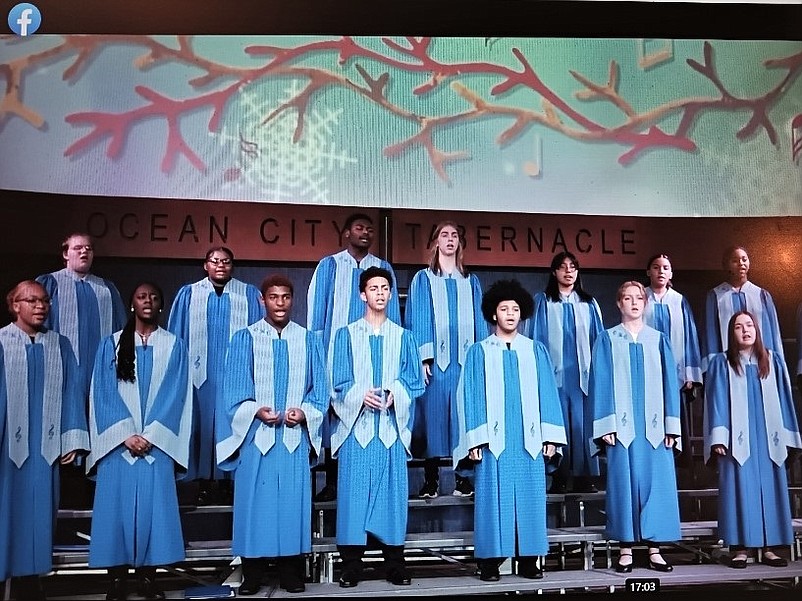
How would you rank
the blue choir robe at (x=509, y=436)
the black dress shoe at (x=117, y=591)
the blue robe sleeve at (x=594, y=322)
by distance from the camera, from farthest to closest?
the blue robe sleeve at (x=594, y=322), the blue choir robe at (x=509, y=436), the black dress shoe at (x=117, y=591)

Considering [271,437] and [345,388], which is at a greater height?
[345,388]

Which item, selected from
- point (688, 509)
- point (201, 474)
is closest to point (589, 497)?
point (688, 509)

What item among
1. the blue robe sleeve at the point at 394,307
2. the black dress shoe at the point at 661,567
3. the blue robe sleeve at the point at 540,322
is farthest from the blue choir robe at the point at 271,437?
the black dress shoe at the point at 661,567

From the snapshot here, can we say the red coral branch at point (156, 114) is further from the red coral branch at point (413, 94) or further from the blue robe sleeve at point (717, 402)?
the blue robe sleeve at point (717, 402)

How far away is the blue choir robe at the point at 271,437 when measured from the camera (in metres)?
3.37

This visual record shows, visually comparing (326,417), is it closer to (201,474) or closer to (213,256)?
(201,474)

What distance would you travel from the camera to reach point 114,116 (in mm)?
3504

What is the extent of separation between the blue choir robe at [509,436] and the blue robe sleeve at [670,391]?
46cm

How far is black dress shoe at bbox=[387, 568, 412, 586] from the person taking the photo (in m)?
3.39

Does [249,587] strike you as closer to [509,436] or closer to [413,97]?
[509,436]

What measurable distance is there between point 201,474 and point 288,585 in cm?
58

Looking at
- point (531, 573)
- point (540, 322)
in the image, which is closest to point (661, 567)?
point (531, 573)

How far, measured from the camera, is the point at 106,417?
339cm

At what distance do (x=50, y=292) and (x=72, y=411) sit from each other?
1.56 ft
